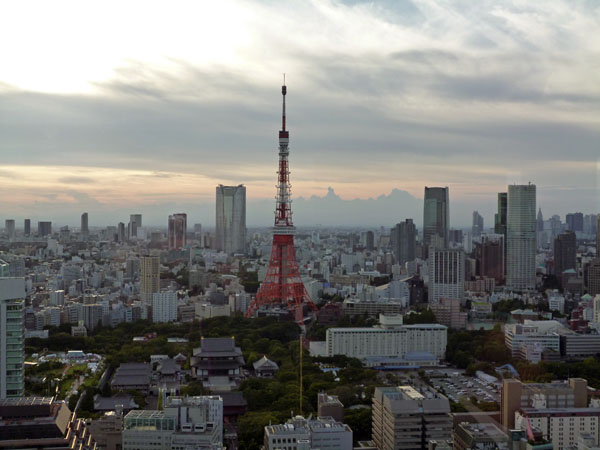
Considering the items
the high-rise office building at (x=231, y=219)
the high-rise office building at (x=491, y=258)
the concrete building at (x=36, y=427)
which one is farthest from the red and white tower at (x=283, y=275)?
the concrete building at (x=36, y=427)

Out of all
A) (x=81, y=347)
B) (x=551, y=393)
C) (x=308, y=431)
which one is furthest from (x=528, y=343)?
(x=81, y=347)

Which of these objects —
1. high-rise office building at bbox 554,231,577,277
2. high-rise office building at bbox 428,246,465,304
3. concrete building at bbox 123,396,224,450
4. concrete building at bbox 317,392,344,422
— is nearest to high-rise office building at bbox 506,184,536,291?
high-rise office building at bbox 554,231,577,277

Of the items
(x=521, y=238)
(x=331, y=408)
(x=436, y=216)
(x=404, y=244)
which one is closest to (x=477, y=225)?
(x=436, y=216)

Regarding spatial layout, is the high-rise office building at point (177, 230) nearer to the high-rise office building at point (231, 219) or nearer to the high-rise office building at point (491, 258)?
the high-rise office building at point (231, 219)

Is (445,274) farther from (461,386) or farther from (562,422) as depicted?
(562,422)

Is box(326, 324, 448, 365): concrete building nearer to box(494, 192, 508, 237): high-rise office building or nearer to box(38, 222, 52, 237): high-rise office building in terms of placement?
box(494, 192, 508, 237): high-rise office building

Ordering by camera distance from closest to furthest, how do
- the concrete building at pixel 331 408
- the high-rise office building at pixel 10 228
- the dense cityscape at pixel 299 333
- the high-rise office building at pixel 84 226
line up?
the dense cityscape at pixel 299 333, the concrete building at pixel 331 408, the high-rise office building at pixel 10 228, the high-rise office building at pixel 84 226
